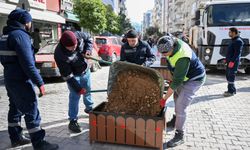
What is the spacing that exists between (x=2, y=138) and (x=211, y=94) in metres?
5.45

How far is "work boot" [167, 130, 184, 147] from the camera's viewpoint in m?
4.05

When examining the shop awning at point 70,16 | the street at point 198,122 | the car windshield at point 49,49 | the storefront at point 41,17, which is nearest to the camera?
the street at point 198,122

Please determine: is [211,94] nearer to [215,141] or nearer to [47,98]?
[215,141]

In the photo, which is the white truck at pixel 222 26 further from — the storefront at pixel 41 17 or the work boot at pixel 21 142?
the storefront at pixel 41 17

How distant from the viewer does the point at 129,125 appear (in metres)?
3.84

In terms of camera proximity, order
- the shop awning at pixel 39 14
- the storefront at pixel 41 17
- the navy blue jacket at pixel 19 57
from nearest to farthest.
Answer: the navy blue jacket at pixel 19 57, the shop awning at pixel 39 14, the storefront at pixel 41 17

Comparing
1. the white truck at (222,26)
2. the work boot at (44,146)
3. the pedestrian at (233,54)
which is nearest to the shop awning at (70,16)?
the white truck at (222,26)

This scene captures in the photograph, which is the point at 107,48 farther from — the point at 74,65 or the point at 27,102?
the point at 27,102

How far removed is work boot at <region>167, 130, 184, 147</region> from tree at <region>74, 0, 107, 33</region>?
20.0 meters

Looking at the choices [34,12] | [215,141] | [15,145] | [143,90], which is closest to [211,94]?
[215,141]

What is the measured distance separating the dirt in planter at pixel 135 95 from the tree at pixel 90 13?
19504mm

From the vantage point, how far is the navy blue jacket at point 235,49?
6.98 meters

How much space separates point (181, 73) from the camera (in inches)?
141

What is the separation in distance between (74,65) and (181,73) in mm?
1793
